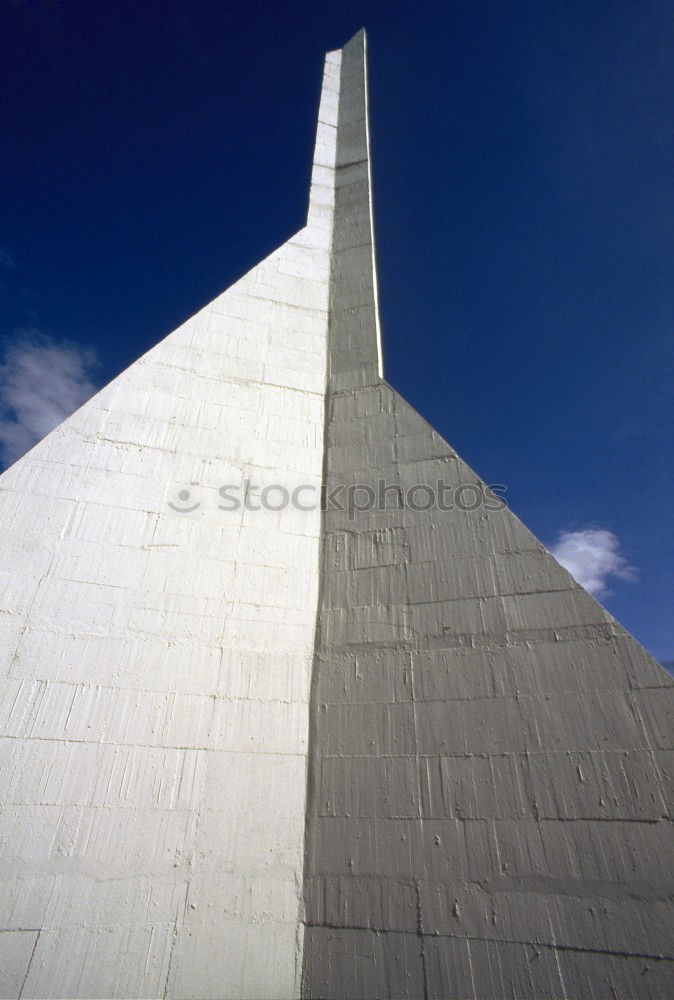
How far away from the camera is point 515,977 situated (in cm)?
262

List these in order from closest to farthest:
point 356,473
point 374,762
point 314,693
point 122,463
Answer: point 374,762
point 314,693
point 122,463
point 356,473

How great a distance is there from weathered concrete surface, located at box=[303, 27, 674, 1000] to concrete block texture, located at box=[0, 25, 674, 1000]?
15mm

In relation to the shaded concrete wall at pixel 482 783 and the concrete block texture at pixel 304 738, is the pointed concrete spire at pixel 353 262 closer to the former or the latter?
the concrete block texture at pixel 304 738

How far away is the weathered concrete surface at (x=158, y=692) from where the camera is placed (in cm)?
280

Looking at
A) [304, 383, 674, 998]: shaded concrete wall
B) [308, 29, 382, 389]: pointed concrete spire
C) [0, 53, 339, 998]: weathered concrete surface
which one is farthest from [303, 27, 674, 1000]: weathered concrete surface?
[308, 29, 382, 389]: pointed concrete spire

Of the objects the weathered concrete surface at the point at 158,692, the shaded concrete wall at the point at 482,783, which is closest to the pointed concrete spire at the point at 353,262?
the weathered concrete surface at the point at 158,692

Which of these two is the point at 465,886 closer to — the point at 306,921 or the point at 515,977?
the point at 515,977

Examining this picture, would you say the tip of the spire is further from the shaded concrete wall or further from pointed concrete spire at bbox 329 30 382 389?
the shaded concrete wall

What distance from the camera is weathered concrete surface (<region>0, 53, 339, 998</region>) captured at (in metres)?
2.80

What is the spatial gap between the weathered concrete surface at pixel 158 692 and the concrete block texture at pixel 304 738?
2 cm

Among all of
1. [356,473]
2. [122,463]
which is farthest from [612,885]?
[122,463]

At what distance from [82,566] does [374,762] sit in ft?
8.32

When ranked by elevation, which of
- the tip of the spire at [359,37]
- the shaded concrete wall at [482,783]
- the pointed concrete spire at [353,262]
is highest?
the tip of the spire at [359,37]

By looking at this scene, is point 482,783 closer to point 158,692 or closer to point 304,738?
point 304,738
